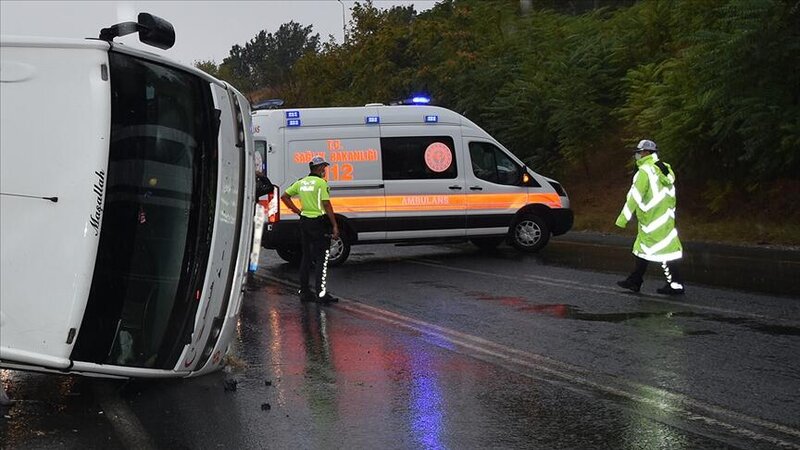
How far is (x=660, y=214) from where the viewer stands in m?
10.5

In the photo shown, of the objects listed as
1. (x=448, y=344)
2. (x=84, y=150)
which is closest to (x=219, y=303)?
(x=84, y=150)

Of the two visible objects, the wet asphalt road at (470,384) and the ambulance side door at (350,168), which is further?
the ambulance side door at (350,168)

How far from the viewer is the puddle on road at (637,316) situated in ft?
27.3

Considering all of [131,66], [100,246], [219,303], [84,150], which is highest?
[131,66]

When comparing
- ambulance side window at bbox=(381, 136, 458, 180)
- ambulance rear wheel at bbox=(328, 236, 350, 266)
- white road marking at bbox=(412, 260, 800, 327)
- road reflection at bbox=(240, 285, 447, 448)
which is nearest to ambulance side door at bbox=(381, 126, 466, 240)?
ambulance side window at bbox=(381, 136, 458, 180)

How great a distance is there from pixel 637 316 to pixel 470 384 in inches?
125

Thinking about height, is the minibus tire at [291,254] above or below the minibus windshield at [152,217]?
below

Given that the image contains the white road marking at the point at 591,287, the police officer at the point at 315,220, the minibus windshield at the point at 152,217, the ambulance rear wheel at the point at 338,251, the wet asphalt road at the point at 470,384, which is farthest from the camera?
the ambulance rear wheel at the point at 338,251

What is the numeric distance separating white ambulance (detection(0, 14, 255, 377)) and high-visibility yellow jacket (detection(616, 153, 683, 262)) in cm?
569

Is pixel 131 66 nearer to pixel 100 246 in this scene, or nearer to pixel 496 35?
pixel 100 246

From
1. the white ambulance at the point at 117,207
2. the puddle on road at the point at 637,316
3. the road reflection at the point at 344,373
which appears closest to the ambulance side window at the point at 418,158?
the puddle on road at the point at 637,316

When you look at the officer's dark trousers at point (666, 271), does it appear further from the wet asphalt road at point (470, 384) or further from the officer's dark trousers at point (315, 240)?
the officer's dark trousers at point (315, 240)

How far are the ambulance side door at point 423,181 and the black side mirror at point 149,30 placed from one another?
Result: 869cm

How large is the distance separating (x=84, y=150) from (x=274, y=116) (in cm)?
925
